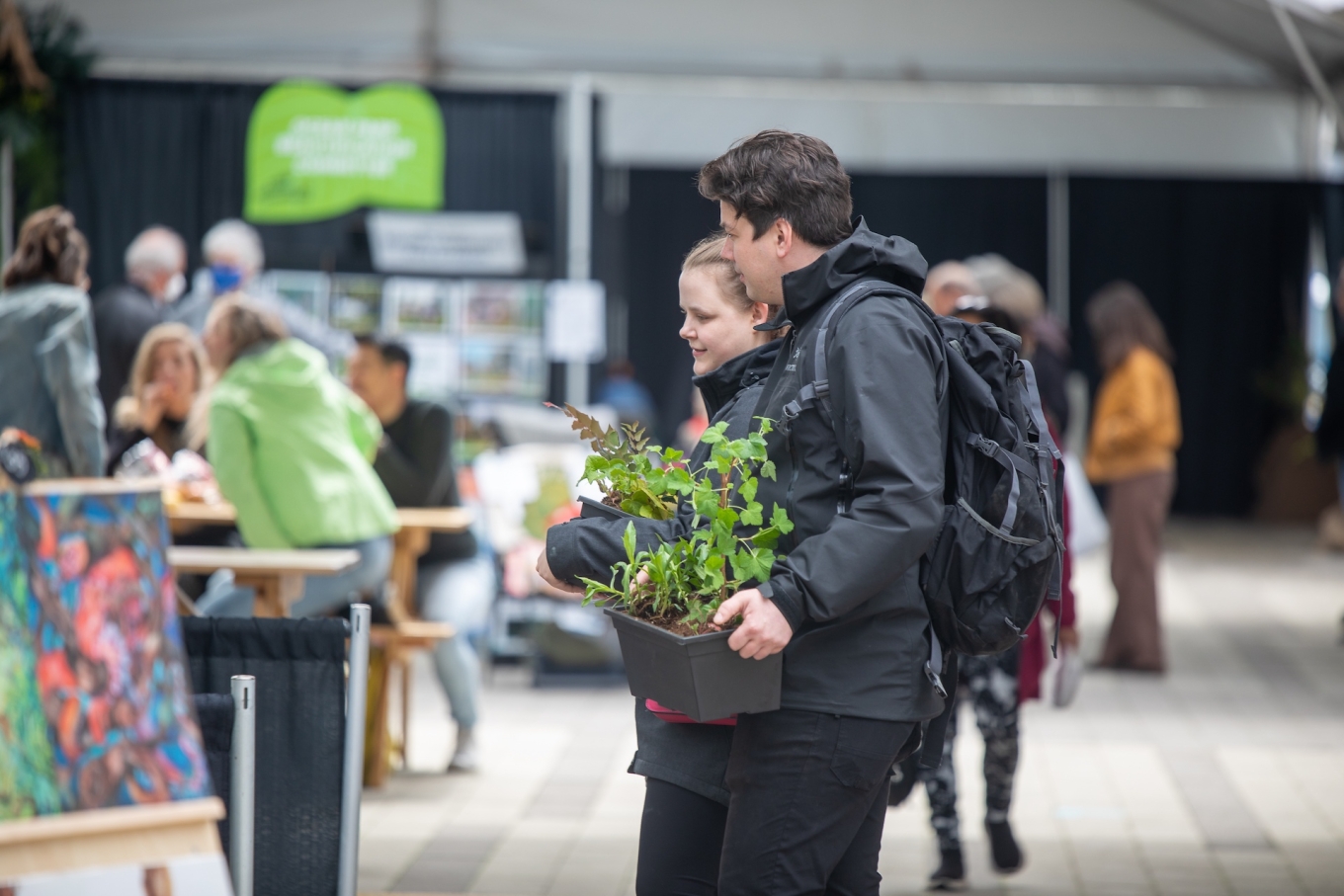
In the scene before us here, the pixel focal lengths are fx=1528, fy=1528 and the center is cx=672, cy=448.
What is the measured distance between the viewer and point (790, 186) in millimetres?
2172

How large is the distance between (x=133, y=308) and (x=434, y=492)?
2.59m

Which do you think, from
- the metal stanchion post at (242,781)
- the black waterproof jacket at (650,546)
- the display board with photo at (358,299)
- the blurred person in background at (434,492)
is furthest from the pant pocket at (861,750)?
the display board with photo at (358,299)

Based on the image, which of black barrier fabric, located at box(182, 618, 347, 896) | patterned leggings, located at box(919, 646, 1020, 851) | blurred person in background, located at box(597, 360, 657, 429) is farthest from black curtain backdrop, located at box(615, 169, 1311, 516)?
black barrier fabric, located at box(182, 618, 347, 896)

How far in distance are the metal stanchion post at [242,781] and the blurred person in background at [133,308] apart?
516 centimetres

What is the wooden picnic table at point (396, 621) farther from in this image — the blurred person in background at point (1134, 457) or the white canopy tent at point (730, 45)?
the white canopy tent at point (730, 45)

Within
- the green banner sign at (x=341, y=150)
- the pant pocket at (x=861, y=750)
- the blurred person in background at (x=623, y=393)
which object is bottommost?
the blurred person in background at (x=623, y=393)

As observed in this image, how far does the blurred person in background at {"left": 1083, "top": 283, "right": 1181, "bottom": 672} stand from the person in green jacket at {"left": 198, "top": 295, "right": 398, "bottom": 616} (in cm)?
368

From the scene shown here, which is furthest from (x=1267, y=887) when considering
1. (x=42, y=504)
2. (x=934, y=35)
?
(x=934, y=35)

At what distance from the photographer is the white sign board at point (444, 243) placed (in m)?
9.12

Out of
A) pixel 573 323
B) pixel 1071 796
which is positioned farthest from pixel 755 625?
pixel 573 323

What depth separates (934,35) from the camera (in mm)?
9250

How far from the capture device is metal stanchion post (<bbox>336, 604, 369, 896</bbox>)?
106 inches

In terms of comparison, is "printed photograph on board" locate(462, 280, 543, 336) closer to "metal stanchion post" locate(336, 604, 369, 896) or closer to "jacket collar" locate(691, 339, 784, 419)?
"metal stanchion post" locate(336, 604, 369, 896)

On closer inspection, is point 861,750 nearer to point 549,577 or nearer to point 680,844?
point 680,844
